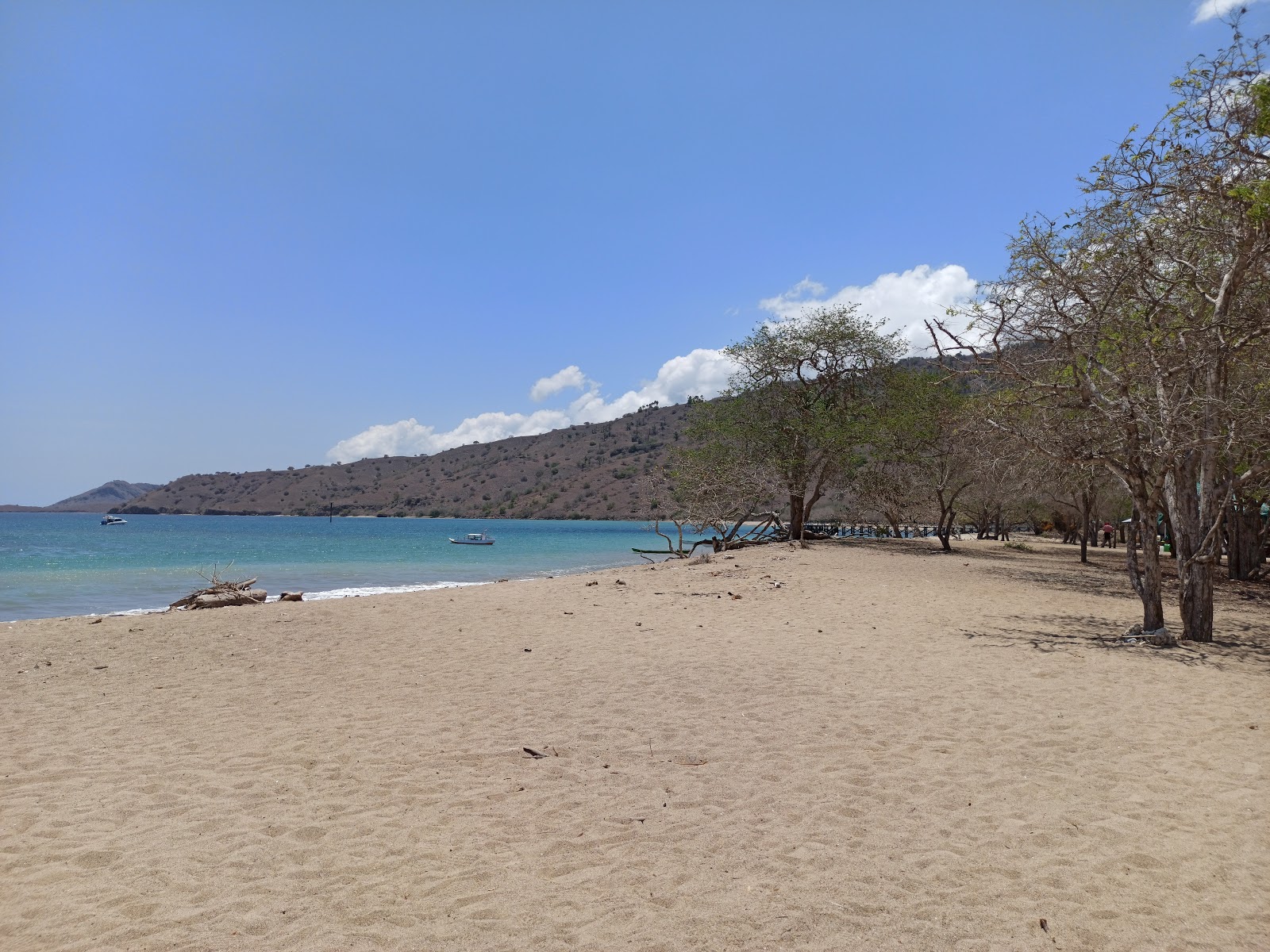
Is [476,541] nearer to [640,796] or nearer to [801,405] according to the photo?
[801,405]

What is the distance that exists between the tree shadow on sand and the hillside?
71434mm

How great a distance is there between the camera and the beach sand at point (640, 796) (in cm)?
339

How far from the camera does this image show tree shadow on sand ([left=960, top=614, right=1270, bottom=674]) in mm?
8945

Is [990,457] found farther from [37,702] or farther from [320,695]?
[37,702]

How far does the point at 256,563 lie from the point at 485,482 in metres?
78.7

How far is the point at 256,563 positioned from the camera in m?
35.8

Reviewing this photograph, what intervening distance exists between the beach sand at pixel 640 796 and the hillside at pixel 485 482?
74381mm

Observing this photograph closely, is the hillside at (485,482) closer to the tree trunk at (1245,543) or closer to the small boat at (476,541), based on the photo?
the small boat at (476,541)

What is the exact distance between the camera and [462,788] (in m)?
4.89

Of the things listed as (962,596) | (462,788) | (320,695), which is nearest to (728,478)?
(962,596)

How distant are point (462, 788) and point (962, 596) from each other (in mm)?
12496

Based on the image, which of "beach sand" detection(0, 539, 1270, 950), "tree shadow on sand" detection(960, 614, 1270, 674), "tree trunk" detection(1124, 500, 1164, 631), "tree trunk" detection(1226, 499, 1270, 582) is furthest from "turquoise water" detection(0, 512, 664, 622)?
"tree trunk" detection(1226, 499, 1270, 582)

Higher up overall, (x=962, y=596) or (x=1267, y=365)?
(x=1267, y=365)

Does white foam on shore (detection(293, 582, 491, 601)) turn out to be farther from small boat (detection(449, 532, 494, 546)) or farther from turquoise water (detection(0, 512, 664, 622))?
small boat (detection(449, 532, 494, 546))
